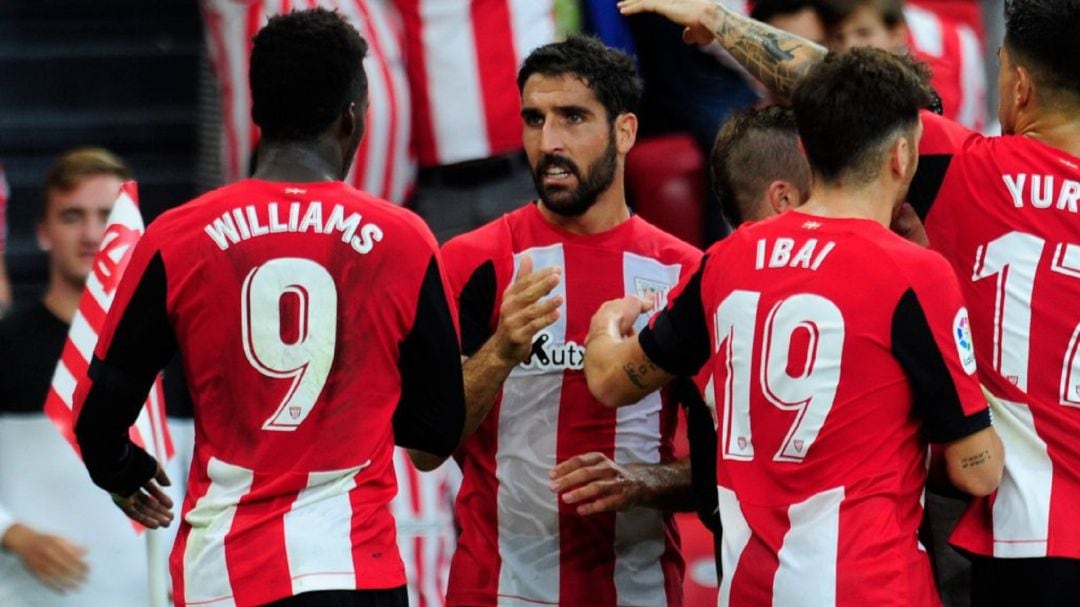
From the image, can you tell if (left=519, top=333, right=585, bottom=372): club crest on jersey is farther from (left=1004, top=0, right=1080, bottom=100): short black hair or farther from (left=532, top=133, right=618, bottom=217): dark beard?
(left=1004, top=0, right=1080, bottom=100): short black hair

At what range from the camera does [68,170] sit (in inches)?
258

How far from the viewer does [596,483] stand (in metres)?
5.21

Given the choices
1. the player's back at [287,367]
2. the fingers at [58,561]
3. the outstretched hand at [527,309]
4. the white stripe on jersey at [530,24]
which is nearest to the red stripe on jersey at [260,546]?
the player's back at [287,367]

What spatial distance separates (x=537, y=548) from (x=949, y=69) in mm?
3520

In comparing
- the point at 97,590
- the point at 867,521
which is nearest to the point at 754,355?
the point at 867,521

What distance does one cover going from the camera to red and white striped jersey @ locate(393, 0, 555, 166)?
7273mm

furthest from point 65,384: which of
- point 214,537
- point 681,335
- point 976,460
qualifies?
point 976,460

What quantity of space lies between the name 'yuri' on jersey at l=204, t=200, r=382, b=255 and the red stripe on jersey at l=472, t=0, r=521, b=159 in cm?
278

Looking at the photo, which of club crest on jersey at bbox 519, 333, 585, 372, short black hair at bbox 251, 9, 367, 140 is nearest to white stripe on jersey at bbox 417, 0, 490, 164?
club crest on jersey at bbox 519, 333, 585, 372

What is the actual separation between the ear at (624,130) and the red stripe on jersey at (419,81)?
1.77 m

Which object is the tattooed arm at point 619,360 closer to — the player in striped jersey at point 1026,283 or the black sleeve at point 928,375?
the black sleeve at point 928,375

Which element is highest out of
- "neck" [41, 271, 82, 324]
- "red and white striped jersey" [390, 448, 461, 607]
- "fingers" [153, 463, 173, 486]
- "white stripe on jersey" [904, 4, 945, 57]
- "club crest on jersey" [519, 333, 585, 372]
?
"white stripe on jersey" [904, 4, 945, 57]

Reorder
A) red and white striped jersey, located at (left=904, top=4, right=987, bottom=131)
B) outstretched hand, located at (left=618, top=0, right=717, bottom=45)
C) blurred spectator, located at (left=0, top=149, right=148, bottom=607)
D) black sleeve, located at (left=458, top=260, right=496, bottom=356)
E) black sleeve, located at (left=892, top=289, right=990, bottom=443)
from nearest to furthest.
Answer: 1. black sleeve, located at (left=892, top=289, right=990, bottom=443)
2. outstretched hand, located at (left=618, top=0, right=717, bottom=45)
3. black sleeve, located at (left=458, top=260, right=496, bottom=356)
4. blurred spectator, located at (left=0, top=149, right=148, bottom=607)
5. red and white striped jersey, located at (left=904, top=4, right=987, bottom=131)

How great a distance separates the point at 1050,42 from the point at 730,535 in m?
1.42
